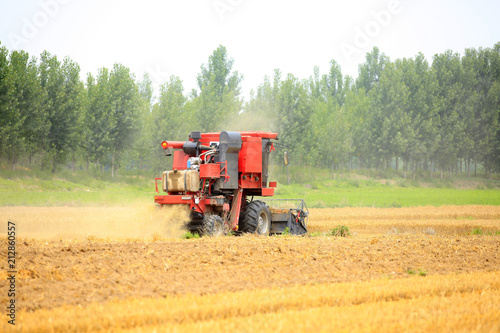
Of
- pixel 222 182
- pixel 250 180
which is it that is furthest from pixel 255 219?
pixel 222 182

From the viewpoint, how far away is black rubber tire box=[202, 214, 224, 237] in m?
14.3

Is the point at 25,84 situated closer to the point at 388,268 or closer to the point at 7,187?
the point at 7,187

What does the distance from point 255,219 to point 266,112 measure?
35.7m

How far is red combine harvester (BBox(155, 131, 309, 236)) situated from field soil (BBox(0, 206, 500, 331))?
0.65 m

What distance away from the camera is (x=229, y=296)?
25.6ft

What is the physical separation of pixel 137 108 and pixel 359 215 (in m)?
27.5

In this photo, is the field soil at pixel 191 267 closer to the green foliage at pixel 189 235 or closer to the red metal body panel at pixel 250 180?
the green foliage at pixel 189 235

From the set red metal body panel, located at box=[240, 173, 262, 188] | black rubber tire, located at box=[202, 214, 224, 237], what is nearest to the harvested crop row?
black rubber tire, located at box=[202, 214, 224, 237]

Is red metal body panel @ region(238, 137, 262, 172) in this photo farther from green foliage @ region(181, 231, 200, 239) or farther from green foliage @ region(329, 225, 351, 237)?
green foliage @ region(329, 225, 351, 237)

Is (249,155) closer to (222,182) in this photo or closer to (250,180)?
(250,180)

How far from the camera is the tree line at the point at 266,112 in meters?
41.1

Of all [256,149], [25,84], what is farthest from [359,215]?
[25,84]

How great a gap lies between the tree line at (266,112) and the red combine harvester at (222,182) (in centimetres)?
330

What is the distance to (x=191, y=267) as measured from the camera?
32.8 feet
